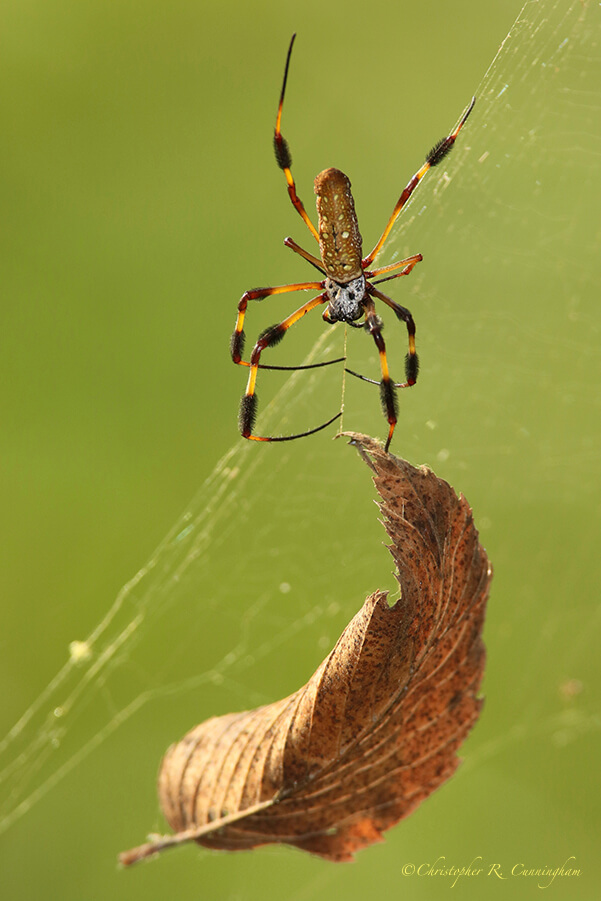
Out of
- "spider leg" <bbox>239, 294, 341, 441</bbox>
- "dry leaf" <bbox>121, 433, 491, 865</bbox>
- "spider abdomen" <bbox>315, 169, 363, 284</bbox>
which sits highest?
"spider abdomen" <bbox>315, 169, 363, 284</bbox>

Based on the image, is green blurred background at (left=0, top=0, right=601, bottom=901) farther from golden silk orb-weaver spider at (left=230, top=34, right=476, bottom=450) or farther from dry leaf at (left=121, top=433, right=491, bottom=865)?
dry leaf at (left=121, top=433, right=491, bottom=865)

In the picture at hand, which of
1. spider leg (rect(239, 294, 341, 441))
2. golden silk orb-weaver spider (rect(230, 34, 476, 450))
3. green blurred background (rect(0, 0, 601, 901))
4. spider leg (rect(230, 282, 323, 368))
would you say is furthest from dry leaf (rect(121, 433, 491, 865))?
green blurred background (rect(0, 0, 601, 901))

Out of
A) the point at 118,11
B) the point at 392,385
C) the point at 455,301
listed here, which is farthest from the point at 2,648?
the point at 118,11

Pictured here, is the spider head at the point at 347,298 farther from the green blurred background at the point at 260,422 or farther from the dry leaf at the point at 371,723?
the dry leaf at the point at 371,723

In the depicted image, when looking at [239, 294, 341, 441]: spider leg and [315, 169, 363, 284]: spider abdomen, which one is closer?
[315, 169, 363, 284]: spider abdomen

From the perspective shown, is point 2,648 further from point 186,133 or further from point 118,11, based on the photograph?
point 118,11

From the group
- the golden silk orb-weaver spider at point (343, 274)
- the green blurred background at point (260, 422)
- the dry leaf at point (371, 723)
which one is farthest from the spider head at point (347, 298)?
the dry leaf at point (371, 723)
